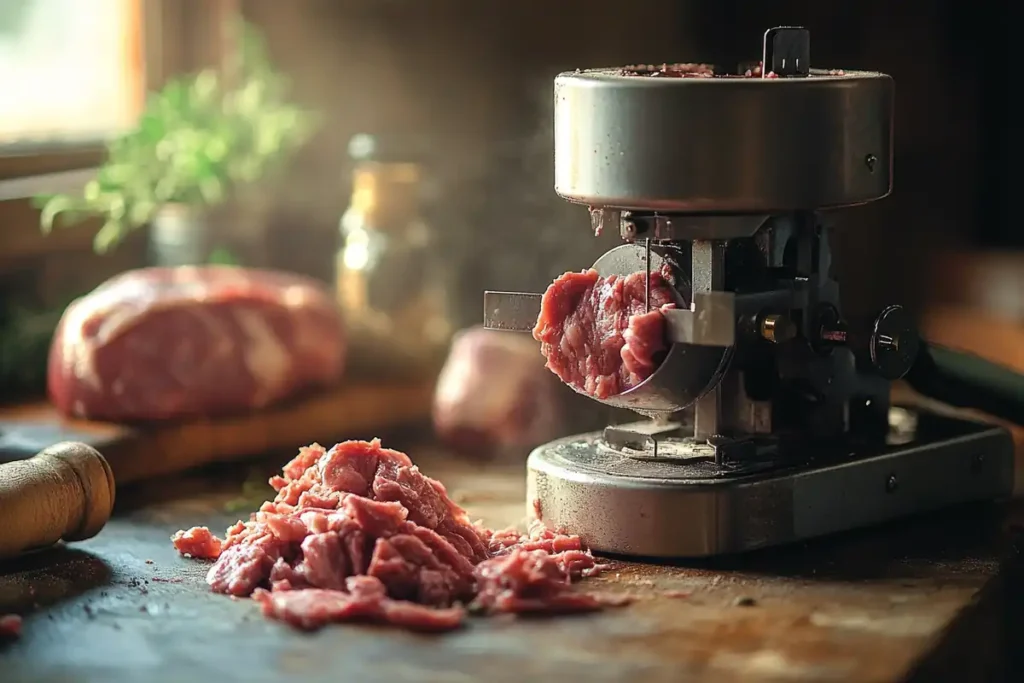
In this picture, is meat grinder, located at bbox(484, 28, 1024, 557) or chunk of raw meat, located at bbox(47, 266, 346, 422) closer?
meat grinder, located at bbox(484, 28, 1024, 557)

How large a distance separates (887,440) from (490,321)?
0.55 m

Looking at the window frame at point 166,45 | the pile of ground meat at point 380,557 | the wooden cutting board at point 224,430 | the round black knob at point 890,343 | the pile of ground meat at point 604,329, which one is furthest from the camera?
the window frame at point 166,45

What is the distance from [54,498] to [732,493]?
83cm

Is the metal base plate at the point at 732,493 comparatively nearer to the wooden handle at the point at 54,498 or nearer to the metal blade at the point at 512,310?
the metal blade at the point at 512,310

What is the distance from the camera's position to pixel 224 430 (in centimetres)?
266

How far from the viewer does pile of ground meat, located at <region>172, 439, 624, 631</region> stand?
1752mm

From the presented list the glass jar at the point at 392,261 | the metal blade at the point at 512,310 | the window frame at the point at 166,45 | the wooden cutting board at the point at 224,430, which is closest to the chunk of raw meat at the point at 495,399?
the wooden cutting board at the point at 224,430

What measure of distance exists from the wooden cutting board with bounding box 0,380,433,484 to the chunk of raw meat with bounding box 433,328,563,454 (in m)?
0.20

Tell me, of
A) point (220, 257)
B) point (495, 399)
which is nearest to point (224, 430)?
point (495, 399)

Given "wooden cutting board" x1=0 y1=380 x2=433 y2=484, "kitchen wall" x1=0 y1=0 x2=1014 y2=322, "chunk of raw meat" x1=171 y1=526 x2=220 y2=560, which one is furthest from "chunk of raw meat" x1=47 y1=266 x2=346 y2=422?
"chunk of raw meat" x1=171 y1=526 x2=220 y2=560

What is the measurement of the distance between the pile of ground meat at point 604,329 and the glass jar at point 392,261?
1.05 m

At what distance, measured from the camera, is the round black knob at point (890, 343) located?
201cm

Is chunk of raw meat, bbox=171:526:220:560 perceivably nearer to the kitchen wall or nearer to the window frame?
the kitchen wall

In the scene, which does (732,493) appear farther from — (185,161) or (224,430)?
(185,161)
